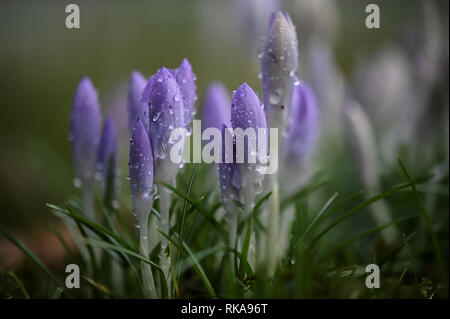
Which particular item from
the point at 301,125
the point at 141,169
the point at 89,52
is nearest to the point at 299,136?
the point at 301,125

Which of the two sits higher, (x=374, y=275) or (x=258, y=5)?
(x=258, y=5)

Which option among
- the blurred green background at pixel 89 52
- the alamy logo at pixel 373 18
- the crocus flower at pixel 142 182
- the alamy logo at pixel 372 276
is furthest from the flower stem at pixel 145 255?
the blurred green background at pixel 89 52

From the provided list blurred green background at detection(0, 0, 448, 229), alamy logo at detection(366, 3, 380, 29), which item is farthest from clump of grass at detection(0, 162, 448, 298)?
blurred green background at detection(0, 0, 448, 229)

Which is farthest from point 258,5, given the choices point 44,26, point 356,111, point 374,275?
point 44,26

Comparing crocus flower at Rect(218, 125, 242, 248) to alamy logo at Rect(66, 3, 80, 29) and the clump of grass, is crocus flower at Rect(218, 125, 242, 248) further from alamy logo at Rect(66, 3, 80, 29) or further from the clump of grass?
alamy logo at Rect(66, 3, 80, 29)

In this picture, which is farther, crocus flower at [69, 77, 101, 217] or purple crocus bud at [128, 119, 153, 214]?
crocus flower at [69, 77, 101, 217]

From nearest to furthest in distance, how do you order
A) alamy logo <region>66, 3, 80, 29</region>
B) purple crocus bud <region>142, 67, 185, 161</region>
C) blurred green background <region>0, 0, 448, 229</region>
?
purple crocus bud <region>142, 67, 185, 161</region> → alamy logo <region>66, 3, 80, 29</region> → blurred green background <region>0, 0, 448, 229</region>
